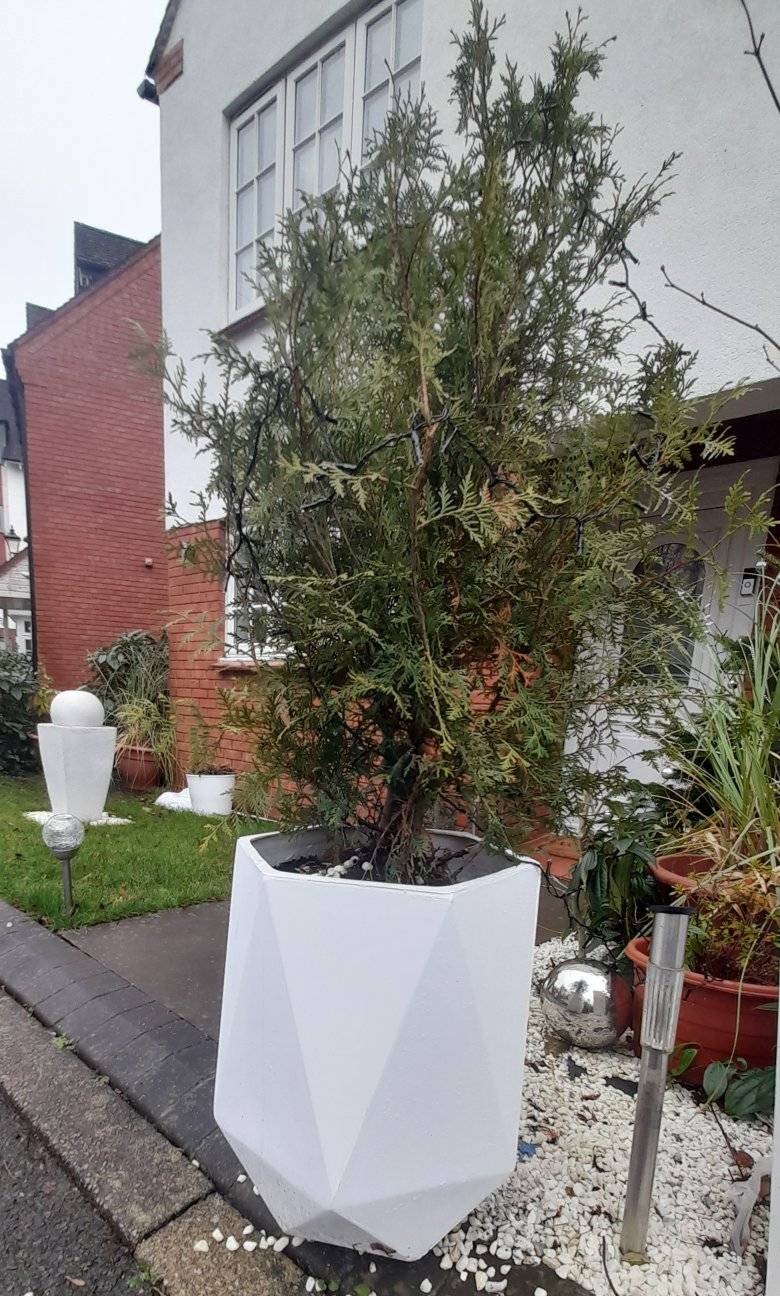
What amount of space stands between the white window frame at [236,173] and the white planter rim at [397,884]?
4.02m

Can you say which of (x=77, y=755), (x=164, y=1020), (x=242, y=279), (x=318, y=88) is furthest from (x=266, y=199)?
(x=164, y=1020)

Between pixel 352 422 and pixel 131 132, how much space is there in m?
7.11

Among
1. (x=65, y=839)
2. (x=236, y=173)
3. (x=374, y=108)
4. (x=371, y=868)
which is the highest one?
(x=236, y=173)

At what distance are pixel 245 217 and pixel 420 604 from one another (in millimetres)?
5176

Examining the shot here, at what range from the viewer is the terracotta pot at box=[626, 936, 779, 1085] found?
170 cm

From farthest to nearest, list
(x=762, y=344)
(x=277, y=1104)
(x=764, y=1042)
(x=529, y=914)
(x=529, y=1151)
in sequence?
1. (x=762, y=344)
2. (x=764, y=1042)
3. (x=529, y=1151)
4. (x=529, y=914)
5. (x=277, y=1104)

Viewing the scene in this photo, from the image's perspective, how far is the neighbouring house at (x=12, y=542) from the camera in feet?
57.3

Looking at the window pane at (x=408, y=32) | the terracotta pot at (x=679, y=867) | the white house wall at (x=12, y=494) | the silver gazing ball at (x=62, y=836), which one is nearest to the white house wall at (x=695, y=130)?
the window pane at (x=408, y=32)

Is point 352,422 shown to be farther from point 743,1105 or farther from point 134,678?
point 134,678

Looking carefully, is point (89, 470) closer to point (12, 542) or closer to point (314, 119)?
point (314, 119)

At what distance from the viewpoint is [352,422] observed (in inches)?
49.9

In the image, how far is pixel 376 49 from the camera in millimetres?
4152

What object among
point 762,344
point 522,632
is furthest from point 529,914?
point 762,344

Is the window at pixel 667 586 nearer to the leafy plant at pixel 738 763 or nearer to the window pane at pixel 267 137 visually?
the leafy plant at pixel 738 763
